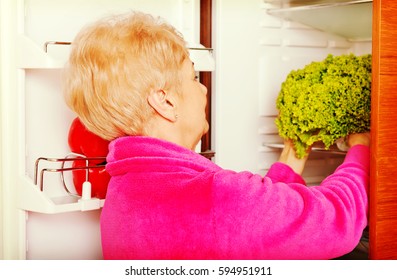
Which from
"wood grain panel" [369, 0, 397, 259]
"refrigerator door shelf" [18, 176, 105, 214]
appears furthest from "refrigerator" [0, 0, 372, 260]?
"wood grain panel" [369, 0, 397, 259]

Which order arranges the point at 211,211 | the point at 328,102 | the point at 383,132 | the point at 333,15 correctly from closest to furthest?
the point at 211,211
the point at 383,132
the point at 328,102
the point at 333,15

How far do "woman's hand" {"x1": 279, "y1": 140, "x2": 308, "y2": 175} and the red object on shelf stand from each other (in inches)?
15.1

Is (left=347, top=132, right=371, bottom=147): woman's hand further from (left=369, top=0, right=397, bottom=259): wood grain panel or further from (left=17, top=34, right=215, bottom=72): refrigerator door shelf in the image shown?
(left=17, top=34, right=215, bottom=72): refrigerator door shelf

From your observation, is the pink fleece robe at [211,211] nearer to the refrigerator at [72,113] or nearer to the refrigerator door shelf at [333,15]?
the refrigerator at [72,113]

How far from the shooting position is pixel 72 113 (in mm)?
1335

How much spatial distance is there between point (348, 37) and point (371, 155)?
0.63m

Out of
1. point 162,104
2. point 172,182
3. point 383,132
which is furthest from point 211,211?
point 383,132

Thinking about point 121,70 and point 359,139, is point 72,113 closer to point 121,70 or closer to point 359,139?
point 121,70

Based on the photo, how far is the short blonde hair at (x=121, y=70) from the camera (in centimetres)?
111

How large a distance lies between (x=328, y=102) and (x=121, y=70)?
44 cm

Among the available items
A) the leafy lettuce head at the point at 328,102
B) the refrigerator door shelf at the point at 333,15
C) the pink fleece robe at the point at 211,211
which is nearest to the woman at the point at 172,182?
the pink fleece robe at the point at 211,211

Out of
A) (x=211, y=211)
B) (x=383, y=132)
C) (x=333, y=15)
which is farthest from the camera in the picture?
(x=333, y=15)

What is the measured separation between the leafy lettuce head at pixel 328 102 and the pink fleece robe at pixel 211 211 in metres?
0.20
